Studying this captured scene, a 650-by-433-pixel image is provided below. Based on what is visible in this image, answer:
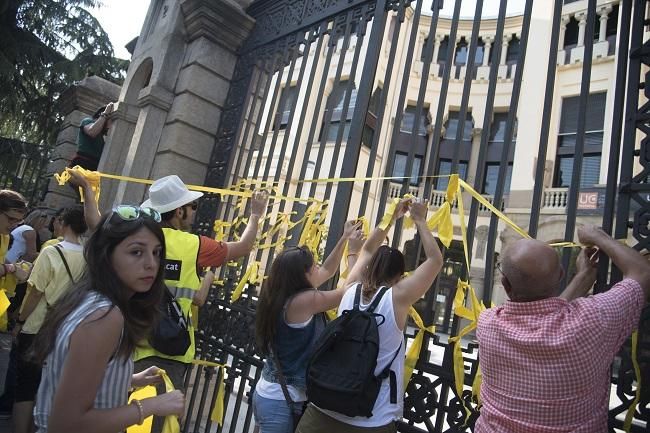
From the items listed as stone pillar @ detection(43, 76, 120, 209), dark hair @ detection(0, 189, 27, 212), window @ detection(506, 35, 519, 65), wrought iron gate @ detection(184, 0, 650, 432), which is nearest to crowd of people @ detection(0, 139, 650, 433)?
wrought iron gate @ detection(184, 0, 650, 432)

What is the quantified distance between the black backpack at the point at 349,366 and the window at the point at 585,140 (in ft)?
39.2

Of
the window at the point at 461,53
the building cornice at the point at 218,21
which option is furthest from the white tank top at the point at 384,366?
the window at the point at 461,53

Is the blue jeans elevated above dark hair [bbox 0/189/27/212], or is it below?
below

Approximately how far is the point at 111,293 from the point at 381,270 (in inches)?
56.3

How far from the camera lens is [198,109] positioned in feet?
19.1

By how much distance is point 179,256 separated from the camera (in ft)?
10.1

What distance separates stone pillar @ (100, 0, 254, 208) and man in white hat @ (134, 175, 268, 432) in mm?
2416

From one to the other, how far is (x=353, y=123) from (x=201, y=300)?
199 cm

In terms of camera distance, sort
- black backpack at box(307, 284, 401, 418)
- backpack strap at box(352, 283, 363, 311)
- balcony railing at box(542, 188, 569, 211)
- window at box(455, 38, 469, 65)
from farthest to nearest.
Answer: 1. window at box(455, 38, 469, 65)
2. balcony railing at box(542, 188, 569, 211)
3. backpack strap at box(352, 283, 363, 311)
4. black backpack at box(307, 284, 401, 418)

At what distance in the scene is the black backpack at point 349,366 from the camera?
2.27m

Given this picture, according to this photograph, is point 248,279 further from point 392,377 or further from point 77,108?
point 77,108

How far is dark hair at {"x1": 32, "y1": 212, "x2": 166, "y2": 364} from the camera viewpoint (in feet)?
5.69

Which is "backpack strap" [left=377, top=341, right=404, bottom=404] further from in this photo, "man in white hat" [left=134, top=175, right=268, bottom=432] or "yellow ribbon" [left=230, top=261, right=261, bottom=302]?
"yellow ribbon" [left=230, top=261, right=261, bottom=302]

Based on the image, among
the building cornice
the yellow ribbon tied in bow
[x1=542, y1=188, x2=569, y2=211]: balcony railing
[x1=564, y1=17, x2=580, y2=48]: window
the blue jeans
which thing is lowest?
the blue jeans
